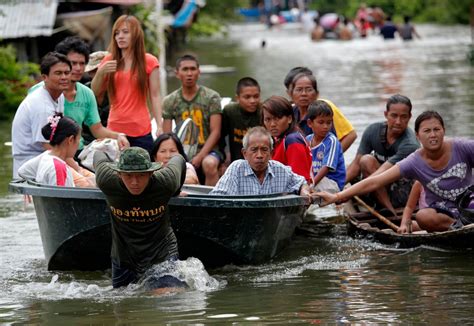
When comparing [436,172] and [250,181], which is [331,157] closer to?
[436,172]

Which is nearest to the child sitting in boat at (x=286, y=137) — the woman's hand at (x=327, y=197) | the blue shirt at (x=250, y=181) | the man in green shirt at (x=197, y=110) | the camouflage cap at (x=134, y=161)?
the woman's hand at (x=327, y=197)

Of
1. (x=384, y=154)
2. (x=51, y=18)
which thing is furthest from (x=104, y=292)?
(x=51, y=18)

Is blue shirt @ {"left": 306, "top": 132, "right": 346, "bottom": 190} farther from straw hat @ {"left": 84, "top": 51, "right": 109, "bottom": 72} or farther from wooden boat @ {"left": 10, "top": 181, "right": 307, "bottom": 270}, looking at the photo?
straw hat @ {"left": 84, "top": 51, "right": 109, "bottom": 72}

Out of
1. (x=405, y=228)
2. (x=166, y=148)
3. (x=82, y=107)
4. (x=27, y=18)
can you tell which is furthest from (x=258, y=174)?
(x=27, y=18)

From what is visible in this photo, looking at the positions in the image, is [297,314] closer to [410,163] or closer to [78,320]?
[78,320]

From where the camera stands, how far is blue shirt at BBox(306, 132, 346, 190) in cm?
1030

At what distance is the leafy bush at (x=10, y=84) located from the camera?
21.0 meters

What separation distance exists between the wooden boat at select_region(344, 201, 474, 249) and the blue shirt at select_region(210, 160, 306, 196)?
3.93 ft

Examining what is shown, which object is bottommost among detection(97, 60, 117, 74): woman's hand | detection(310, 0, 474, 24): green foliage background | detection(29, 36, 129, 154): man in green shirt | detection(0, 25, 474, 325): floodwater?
detection(0, 25, 474, 325): floodwater

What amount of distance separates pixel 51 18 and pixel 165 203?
56.9 feet

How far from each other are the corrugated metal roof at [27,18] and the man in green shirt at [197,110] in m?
12.9

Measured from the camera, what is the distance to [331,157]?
1028 cm

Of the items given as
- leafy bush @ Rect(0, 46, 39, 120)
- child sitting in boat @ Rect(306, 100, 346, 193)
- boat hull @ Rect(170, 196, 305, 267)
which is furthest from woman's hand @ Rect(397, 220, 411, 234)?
leafy bush @ Rect(0, 46, 39, 120)

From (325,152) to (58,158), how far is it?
8.44 ft
